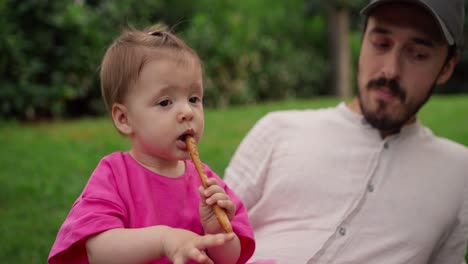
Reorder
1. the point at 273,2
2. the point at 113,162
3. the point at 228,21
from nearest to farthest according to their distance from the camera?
the point at 113,162 < the point at 228,21 < the point at 273,2

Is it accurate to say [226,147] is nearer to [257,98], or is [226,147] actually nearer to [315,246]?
[315,246]

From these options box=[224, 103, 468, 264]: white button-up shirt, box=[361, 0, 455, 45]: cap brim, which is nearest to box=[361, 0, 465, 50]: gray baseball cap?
box=[361, 0, 455, 45]: cap brim

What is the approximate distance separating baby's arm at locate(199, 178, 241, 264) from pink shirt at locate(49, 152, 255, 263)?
0.28ft

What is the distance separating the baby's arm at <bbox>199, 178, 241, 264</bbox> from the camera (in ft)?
5.12

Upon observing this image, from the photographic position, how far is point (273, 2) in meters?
15.5

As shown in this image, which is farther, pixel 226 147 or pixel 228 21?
pixel 228 21

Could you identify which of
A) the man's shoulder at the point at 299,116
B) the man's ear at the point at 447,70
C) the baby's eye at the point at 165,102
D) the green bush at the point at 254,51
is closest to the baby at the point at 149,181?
the baby's eye at the point at 165,102

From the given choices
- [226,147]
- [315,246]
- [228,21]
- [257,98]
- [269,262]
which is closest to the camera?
[269,262]

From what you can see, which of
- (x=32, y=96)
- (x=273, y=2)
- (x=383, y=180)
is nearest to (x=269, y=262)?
(x=383, y=180)

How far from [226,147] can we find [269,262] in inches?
184

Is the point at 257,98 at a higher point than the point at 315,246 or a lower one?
lower

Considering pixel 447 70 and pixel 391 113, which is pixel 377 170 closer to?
pixel 391 113

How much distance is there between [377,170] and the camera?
244 cm

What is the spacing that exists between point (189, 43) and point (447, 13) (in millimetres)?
8159
